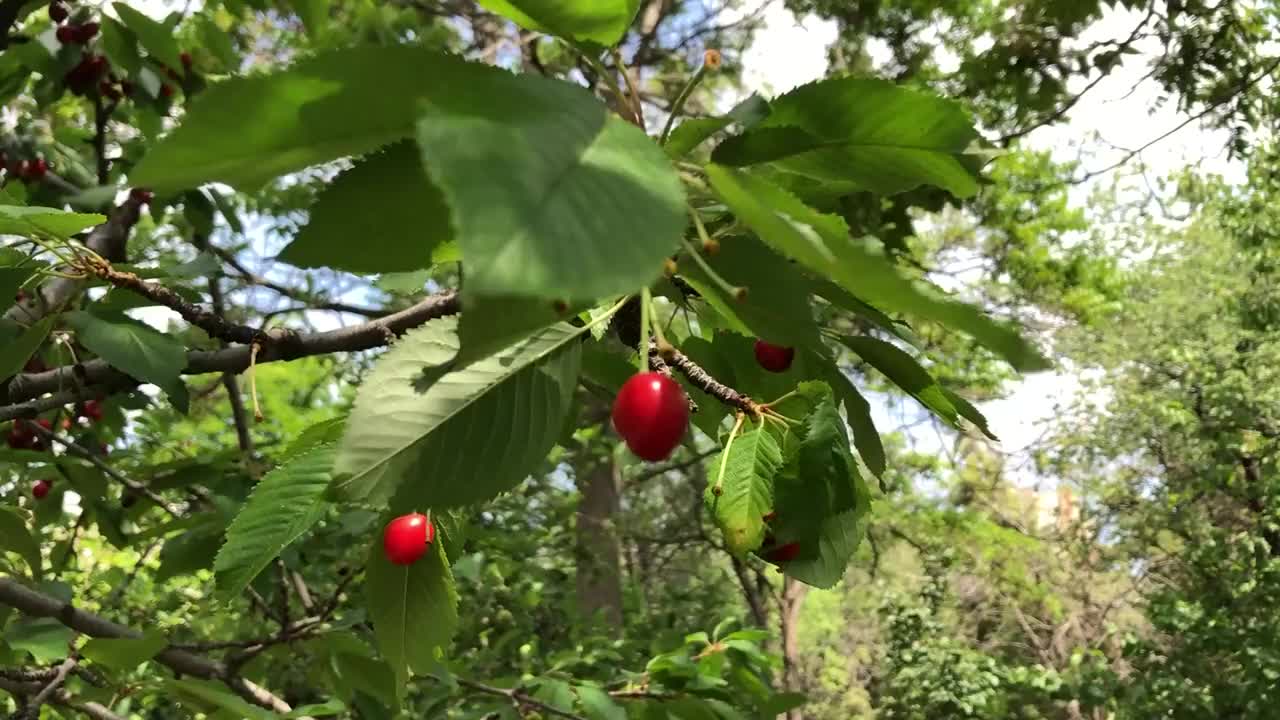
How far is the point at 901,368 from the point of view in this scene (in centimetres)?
64

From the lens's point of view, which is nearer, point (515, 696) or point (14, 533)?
point (14, 533)

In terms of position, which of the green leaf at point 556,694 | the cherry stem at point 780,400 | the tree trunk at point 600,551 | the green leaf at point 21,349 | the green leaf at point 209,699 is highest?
the tree trunk at point 600,551

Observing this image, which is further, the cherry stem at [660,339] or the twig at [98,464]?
the twig at [98,464]

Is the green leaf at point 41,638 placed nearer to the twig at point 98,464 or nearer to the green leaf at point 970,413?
the twig at point 98,464

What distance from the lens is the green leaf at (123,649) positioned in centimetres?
131

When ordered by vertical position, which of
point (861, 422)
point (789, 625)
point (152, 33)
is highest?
point (789, 625)

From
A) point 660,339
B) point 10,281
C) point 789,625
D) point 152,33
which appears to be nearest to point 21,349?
point 10,281

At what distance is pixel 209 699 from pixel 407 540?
0.71 metres

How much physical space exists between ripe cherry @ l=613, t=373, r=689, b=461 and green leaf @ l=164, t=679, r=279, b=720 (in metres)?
0.98

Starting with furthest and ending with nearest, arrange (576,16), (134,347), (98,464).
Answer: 1. (98,464)
2. (134,347)
3. (576,16)

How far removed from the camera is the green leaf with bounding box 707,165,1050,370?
36cm

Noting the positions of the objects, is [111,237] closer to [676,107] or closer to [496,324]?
[676,107]

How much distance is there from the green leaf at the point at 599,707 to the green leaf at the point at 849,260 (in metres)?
1.49

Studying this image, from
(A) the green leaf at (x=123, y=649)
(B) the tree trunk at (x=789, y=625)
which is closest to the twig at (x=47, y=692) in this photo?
(A) the green leaf at (x=123, y=649)
